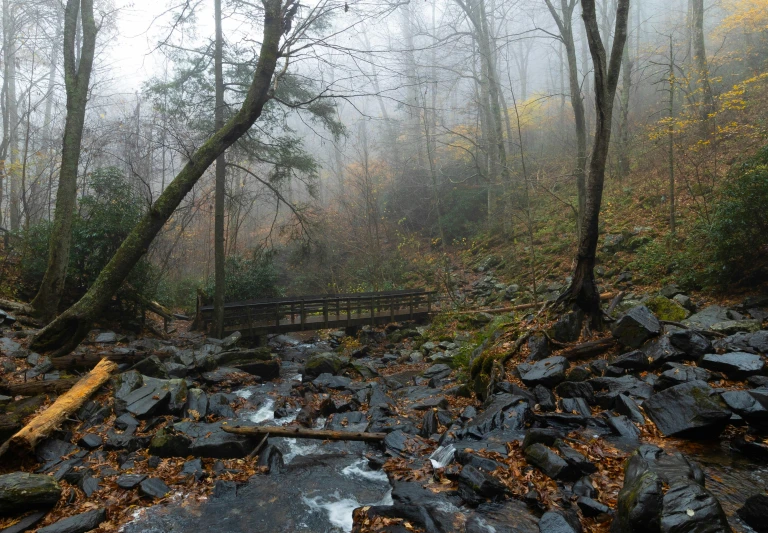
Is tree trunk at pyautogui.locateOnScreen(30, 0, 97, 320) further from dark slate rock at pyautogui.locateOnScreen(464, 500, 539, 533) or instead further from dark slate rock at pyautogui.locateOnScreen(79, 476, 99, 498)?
dark slate rock at pyautogui.locateOnScreen(464, 500, 539, 533)

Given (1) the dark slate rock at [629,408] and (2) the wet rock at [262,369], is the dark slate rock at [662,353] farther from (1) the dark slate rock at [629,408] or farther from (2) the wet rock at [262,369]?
(2) the wet rock at [262,369]

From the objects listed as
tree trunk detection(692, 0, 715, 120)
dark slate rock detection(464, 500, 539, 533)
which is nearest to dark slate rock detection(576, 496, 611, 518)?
dark slate rock detection(464, 500, 539, 533)

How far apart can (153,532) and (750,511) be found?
4640 mm

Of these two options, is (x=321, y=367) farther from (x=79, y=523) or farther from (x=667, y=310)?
(x=667, y=310)

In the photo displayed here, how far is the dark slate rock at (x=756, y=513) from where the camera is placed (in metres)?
2.86

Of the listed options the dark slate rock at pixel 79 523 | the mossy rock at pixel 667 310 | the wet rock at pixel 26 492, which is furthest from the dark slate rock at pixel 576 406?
the wet rock at pixel 26 492

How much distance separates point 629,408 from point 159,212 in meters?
7.71

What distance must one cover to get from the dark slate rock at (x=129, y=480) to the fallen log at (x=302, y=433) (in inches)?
43.3

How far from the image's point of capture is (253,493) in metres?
4.55

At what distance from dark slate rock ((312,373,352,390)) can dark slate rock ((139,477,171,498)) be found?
4.03 metres

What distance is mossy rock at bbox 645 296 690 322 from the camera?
23.7ft

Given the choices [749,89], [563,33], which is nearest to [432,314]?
[563,33]

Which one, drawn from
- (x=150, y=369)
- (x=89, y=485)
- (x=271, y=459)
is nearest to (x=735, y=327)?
(x=271, y=459)

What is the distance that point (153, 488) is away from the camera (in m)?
4.36
